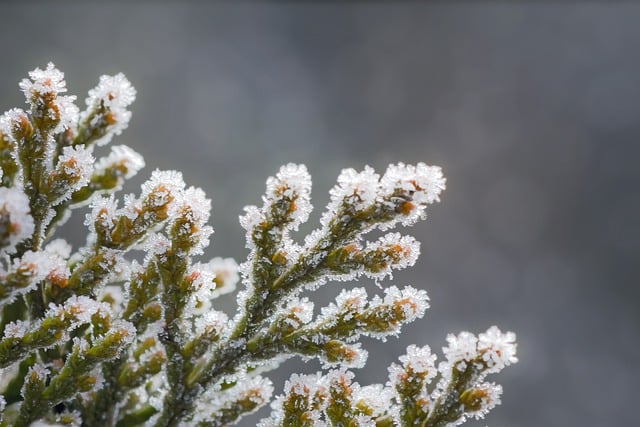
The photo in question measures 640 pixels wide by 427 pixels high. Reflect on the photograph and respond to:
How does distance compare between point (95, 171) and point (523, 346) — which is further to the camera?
point (523, 346)

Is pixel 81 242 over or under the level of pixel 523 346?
under

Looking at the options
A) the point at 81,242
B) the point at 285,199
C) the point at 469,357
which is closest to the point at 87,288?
the point at 285,199

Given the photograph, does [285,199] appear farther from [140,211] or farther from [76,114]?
[76,114]

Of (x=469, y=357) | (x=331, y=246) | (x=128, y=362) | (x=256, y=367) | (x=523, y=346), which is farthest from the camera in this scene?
(x=523, y=346)

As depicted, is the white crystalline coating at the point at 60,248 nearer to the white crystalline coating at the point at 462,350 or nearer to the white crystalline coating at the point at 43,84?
the white crystalline coating at the point at 43,84

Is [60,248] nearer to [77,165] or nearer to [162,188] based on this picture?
[77,165]

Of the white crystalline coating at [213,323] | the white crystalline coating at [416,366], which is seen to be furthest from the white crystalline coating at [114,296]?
the white crystalline coating at [416,366]
